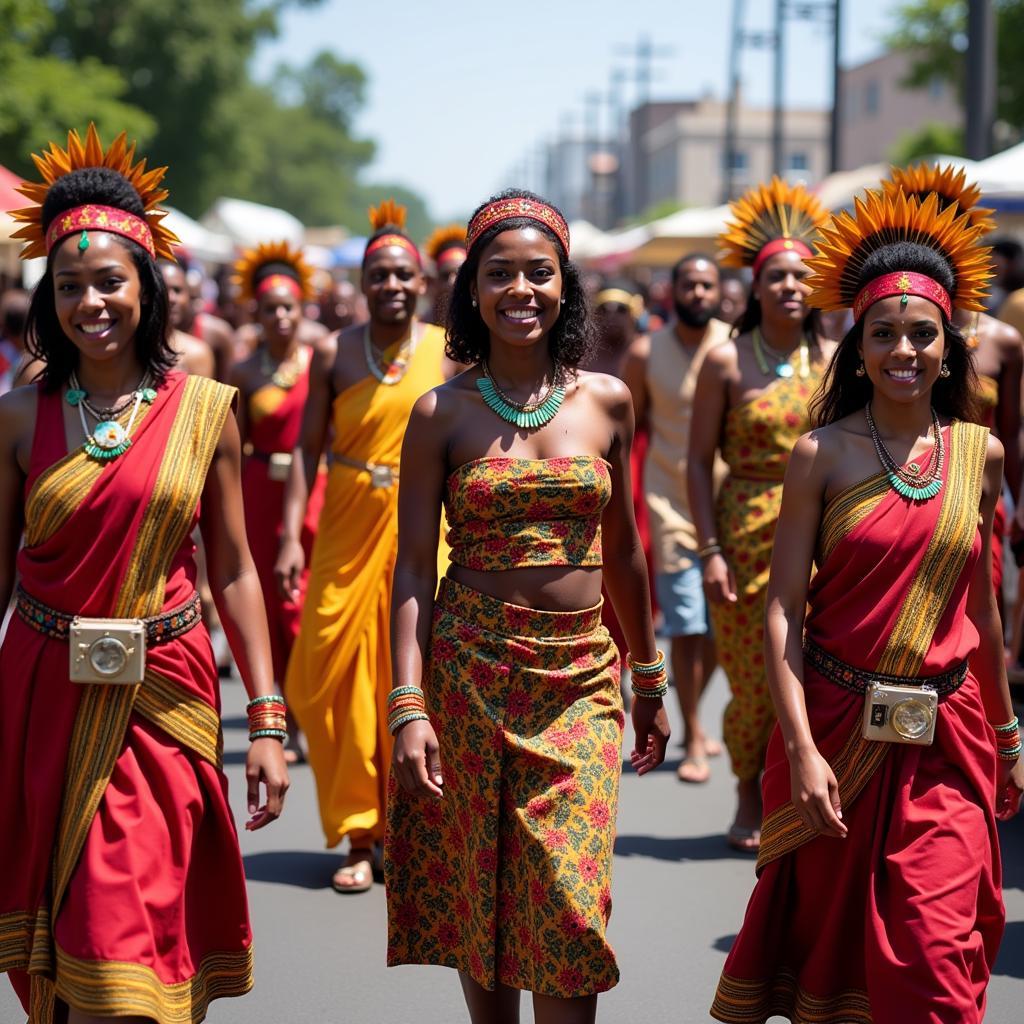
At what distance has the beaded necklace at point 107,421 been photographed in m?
4.04

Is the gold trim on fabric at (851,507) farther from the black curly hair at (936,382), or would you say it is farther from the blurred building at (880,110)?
the blurred building at (880,110)

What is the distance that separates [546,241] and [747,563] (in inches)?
115

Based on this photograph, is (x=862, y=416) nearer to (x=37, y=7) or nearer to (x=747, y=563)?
(x=747, y=563)

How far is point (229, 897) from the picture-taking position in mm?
4105

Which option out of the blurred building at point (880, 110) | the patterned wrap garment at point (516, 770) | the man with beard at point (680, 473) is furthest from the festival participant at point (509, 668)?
the blurred building at point (880, 110)

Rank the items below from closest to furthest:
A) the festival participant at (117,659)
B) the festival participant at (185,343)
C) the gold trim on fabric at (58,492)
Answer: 1. the festival participant at (117,659)
2. the gold trim on fabric at (58,492)
3. the festival participant at (185,343)

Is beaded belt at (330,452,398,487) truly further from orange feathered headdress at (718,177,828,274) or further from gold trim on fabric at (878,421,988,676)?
gold trim on fabric at (878,421,988,676)

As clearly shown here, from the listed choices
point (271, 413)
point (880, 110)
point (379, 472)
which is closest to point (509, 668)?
point (379, 472)

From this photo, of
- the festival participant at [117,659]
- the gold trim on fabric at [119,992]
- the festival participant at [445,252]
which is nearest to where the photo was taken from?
the gold trim on fabric at [119,992]

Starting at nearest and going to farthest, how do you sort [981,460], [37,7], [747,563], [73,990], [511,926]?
[73,990] < [511,926] < [981,460] < [747,563] < [37,7]

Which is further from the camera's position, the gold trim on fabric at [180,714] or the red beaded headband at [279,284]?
the red beaded headband at [279,284]

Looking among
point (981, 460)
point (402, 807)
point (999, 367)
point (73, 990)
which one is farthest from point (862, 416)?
point (999, 367)

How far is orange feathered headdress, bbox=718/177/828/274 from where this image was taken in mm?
7055

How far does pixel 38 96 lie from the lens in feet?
107
